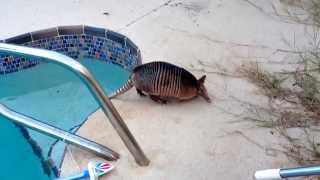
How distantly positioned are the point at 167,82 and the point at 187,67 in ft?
1.24

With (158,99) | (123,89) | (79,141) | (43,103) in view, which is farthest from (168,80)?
(43,103)

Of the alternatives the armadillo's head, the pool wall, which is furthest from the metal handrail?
the pool wall

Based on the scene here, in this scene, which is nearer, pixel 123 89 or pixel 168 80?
pixel 168 80

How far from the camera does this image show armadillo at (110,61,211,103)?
2793 millimetres

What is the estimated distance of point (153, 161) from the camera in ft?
8.22

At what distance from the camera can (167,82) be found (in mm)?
2797

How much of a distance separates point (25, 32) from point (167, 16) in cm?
100

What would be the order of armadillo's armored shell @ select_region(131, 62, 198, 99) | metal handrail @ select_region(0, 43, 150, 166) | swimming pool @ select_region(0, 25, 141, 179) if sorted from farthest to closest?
1. swimming pool @ select_region(0, 25, 141, 179)
2. armadillo's armored shell @ select_region(131, 62, 198, 99)
3. metal handrail @ select_region(0, 43, 150, 166)

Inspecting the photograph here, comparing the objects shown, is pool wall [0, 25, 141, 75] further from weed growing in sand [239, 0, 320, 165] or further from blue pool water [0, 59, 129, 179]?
weed growing in sand [239, 0, 320, 165]

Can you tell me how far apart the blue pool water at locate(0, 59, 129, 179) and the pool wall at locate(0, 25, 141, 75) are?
5 cm

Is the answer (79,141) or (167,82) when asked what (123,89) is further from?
(79,141)

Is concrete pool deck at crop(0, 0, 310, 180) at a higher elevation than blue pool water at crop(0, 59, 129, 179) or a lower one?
higher

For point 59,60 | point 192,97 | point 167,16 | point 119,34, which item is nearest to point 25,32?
point 119,34

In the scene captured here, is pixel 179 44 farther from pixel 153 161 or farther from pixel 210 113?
pixel 153 161
